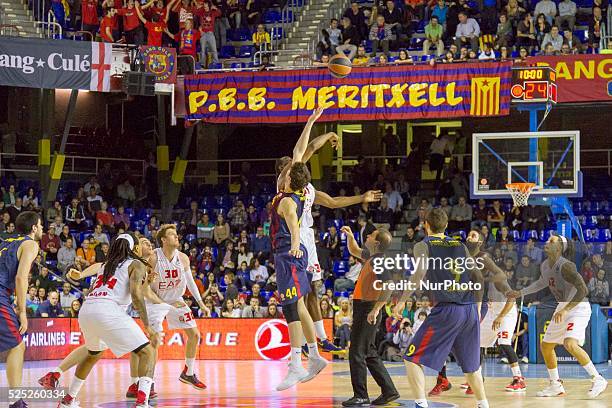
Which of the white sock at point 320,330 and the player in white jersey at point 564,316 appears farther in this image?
the player in white jersey at point 564,316

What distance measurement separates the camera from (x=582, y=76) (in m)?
22.6

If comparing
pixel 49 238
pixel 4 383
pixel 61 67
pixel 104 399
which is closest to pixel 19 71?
pixel 61 67

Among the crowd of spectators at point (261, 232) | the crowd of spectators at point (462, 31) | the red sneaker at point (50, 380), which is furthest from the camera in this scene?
the crowd of spectators at point (462, 31)

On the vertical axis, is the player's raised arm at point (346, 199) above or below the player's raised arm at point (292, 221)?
above

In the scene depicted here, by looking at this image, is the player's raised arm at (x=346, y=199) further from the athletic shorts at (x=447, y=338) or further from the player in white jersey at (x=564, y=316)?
the player in white jersey at (x=564, y=316)


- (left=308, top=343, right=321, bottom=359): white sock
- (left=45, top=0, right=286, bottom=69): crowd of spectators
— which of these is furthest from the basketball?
(left=45, top=0, right=286, bottom=69): crowd of spectators

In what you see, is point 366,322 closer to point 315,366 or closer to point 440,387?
point 315,366

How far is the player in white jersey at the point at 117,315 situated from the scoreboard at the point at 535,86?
12.5m

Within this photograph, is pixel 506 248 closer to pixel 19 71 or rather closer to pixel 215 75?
pixel 215 75

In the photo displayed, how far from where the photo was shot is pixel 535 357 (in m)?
19.1

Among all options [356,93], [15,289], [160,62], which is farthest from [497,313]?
[160,62]

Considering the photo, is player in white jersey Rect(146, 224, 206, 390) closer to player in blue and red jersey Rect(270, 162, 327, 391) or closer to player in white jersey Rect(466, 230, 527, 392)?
player in blue and red jersey Rect(270, 162, 327, 391)

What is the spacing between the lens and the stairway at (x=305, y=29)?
87.1 ft

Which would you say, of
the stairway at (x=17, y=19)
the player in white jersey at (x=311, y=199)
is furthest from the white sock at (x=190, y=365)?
the stairway at (x=17, y=19)
